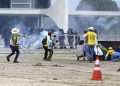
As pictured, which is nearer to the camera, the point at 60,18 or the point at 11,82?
the point at 11,82

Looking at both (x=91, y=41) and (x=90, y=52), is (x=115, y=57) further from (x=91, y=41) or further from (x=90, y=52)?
(x=91, y=41)

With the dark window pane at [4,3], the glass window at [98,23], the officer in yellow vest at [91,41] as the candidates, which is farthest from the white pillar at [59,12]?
the officer in yellow vest at [91,41]

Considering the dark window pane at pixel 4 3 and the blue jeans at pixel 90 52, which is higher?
the dark window pane at pixel 4 3

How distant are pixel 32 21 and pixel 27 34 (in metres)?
1.90

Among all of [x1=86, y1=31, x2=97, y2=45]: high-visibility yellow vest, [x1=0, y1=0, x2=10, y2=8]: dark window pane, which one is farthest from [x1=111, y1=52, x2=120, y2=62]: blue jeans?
[x1=0, y1=0, x2=10, y2=8]: dark window pane

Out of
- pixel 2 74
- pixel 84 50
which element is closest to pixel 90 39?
pixel 84 50

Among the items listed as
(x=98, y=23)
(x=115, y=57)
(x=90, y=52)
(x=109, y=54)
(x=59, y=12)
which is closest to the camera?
(x=90, y=52)

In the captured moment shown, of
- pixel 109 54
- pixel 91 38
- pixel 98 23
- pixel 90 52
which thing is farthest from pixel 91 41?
pixel 98 23

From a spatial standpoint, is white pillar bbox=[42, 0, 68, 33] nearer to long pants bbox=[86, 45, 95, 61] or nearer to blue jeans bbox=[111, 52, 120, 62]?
blue jeans bbox=[111, 52, 120, 62]

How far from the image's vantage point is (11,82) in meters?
16.2

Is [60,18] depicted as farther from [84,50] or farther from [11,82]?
[11,82]

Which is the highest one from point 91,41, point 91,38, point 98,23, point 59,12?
point 91,38

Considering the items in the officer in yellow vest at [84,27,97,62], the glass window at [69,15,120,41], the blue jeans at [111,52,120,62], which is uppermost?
the officer in yellow vest at [84,27,97,62]

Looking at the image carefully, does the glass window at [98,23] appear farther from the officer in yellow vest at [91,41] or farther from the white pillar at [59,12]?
the officer in yellow vest at [91,41]
